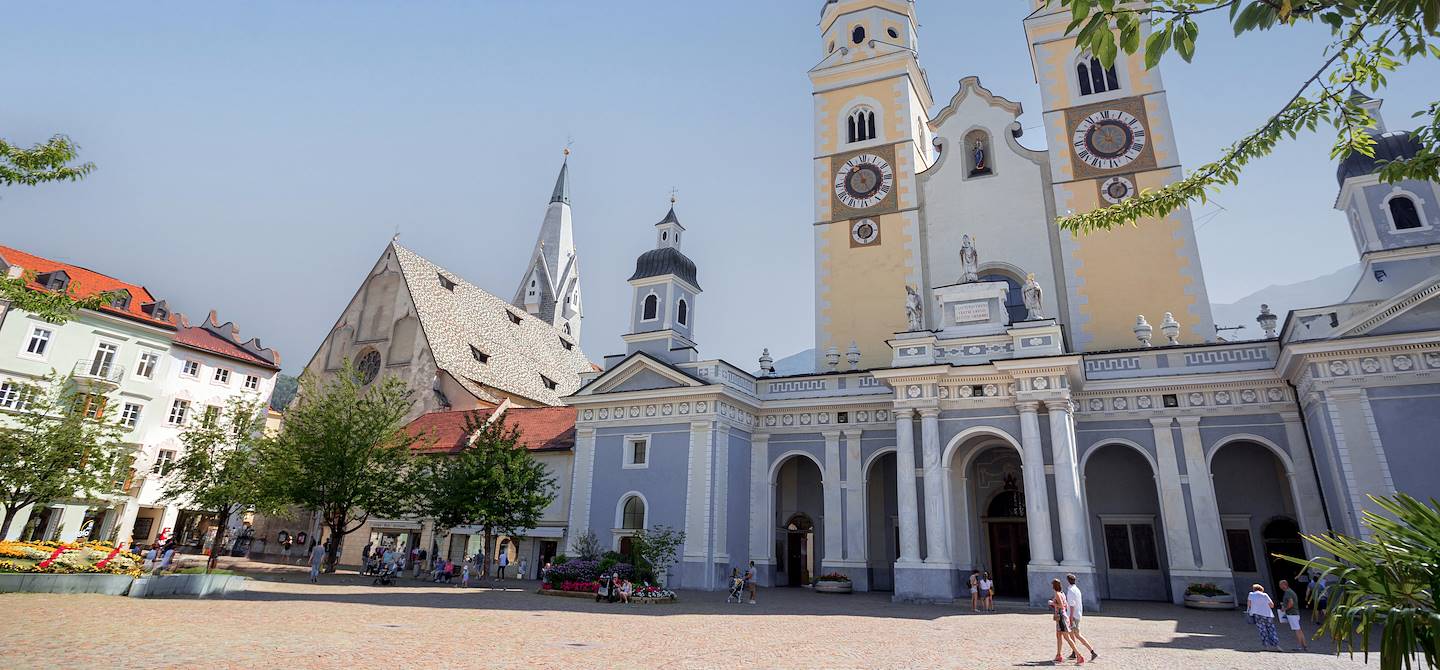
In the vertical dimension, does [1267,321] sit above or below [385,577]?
above

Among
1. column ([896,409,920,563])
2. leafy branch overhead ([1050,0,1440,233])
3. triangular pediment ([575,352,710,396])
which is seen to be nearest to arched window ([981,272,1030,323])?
column ([896,409,920,563])

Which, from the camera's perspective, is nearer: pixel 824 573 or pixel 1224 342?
pixel 1224 342

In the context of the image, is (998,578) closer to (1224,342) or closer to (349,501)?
(1224,342)

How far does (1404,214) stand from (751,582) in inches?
964

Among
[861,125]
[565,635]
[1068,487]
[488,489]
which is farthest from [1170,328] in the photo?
[488,489]

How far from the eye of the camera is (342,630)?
1246 centimetres

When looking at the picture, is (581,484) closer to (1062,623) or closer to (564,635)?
(564,635)

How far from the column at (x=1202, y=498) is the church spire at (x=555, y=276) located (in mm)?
58704

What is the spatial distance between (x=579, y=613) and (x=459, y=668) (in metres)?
7.62

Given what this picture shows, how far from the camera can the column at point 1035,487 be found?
20375 mm

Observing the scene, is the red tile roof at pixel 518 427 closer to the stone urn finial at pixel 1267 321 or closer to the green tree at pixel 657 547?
the green tree at pixel 657 547

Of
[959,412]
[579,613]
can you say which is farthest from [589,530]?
[959,412]

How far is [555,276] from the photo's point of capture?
75.7 m

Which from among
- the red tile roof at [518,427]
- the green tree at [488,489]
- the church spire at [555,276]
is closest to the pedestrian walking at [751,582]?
the green tree at [488,489]
